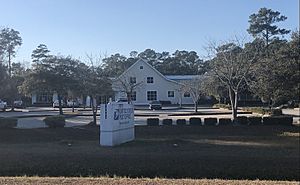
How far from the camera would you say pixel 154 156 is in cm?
1753

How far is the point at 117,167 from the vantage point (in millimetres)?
15508

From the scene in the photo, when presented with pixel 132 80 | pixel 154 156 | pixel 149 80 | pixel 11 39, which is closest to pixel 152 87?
pixel 149 80

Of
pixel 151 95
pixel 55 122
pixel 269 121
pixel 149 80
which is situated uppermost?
pixel 149 80

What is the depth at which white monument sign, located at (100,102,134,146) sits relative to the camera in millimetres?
21128

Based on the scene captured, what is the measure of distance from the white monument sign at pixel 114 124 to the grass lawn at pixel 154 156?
0.52 meters

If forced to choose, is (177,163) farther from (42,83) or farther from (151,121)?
(42,83)

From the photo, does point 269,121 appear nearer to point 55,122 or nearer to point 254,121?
point 254,121

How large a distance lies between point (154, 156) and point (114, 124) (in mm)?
4515

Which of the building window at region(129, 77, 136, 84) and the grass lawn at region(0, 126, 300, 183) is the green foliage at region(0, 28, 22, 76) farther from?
the grass lawn at region(0, 126, 300, 183)

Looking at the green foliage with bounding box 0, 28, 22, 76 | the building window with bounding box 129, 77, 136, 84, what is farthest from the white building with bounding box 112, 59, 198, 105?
the green foliage with bounding box 0, 28, 22, 76

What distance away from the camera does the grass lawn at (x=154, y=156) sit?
1484 cm

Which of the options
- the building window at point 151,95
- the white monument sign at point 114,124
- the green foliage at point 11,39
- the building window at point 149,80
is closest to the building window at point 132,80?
the building window at point 149,80

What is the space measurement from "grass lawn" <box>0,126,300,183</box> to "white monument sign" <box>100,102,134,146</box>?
52cm

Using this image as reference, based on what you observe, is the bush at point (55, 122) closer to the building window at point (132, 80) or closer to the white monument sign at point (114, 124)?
the white monument sign at point (114, 124)
